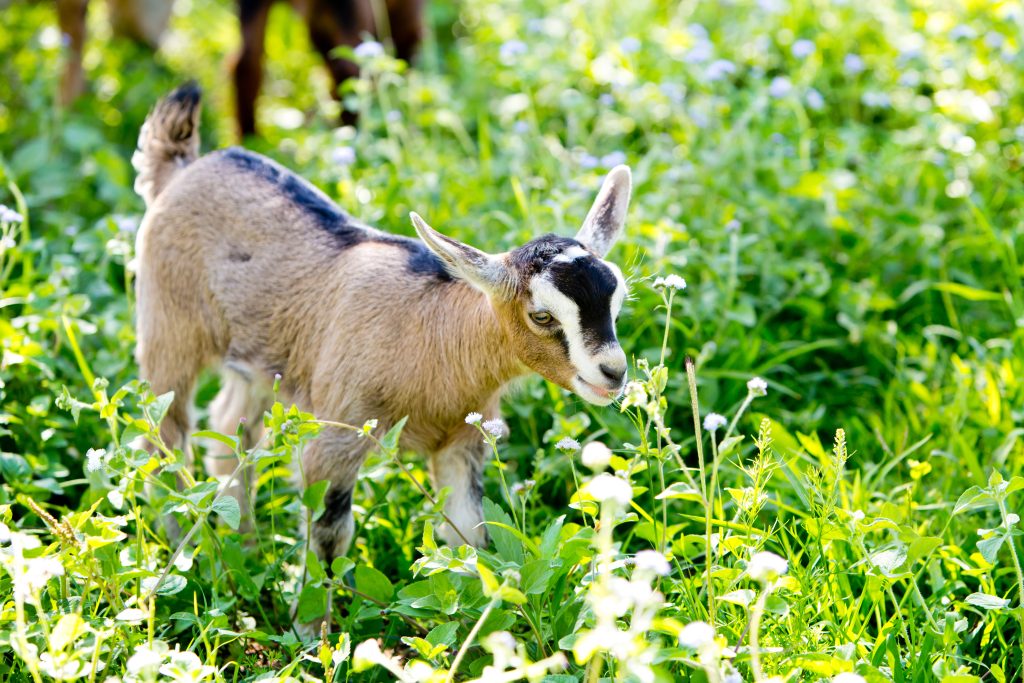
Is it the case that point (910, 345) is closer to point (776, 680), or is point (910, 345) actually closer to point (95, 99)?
point (776, 680)

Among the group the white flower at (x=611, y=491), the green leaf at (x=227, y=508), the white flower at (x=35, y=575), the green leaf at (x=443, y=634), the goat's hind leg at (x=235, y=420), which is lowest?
the goat's hind leg at (x=235, y=420)

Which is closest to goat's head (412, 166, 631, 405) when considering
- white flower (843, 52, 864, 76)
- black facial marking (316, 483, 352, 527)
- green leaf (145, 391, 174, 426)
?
black facial marking (316, 483, 352, 527)

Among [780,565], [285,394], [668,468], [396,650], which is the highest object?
[780,565]

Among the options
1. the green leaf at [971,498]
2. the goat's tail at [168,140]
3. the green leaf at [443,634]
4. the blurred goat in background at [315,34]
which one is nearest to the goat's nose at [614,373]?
the green leaf at [443,634]

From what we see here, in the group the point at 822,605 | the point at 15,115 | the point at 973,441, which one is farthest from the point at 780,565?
Answer: the point at 15,115

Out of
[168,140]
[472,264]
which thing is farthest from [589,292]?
[168,140]

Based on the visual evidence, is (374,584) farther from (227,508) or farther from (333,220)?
(333,220)

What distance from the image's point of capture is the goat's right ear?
3.32m

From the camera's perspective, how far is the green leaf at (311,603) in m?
3.21

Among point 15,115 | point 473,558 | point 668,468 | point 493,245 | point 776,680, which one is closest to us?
point 776,680

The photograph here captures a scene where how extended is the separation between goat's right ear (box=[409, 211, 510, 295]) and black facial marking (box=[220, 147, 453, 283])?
0.38 m

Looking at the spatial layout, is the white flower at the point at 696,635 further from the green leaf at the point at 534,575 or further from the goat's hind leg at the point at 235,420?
the goat's hind leg at the point at 235,420

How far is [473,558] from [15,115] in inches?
192

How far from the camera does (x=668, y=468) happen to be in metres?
3.89
